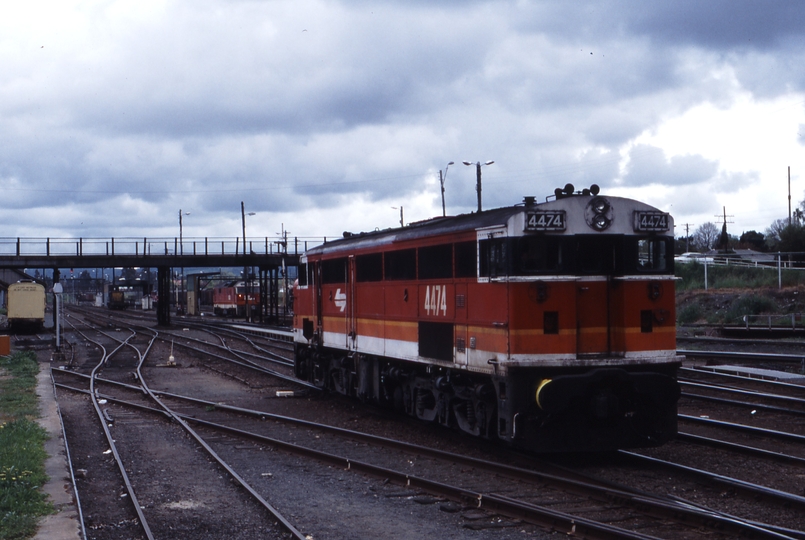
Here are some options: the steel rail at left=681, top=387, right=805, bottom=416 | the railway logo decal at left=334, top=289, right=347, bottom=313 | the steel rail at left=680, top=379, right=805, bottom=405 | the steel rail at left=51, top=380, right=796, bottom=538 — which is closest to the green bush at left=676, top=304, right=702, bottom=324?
the steel rail at left=680, top=379, right=805, bottom=405

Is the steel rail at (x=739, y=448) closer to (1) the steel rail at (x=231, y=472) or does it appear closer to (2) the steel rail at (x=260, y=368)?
(1) the steel rail at (x=231, y=472)

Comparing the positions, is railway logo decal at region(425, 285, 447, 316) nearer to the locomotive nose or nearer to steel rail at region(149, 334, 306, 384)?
the locomotive nose

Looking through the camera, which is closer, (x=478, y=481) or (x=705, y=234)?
(x=478, y=481)

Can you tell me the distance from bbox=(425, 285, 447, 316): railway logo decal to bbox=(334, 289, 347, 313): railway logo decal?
4593 millimetres

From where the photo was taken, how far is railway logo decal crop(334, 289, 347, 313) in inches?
750

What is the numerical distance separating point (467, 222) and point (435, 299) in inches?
64.5

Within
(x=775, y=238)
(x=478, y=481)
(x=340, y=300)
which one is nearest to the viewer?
(x=478, y=481)

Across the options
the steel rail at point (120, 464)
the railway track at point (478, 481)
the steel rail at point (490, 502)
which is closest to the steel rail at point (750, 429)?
the railway track at point (478, 481)

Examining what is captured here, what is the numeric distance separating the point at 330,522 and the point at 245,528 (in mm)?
945

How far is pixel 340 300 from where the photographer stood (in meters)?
19.4

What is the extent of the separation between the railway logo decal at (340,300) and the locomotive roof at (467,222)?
3.55 feet

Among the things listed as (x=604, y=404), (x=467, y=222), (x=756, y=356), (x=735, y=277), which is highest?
(x=467, y=222)

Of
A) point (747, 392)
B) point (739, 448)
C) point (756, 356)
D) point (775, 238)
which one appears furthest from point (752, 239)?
point (739, 448)

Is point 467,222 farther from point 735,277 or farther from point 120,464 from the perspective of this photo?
point 735,277
